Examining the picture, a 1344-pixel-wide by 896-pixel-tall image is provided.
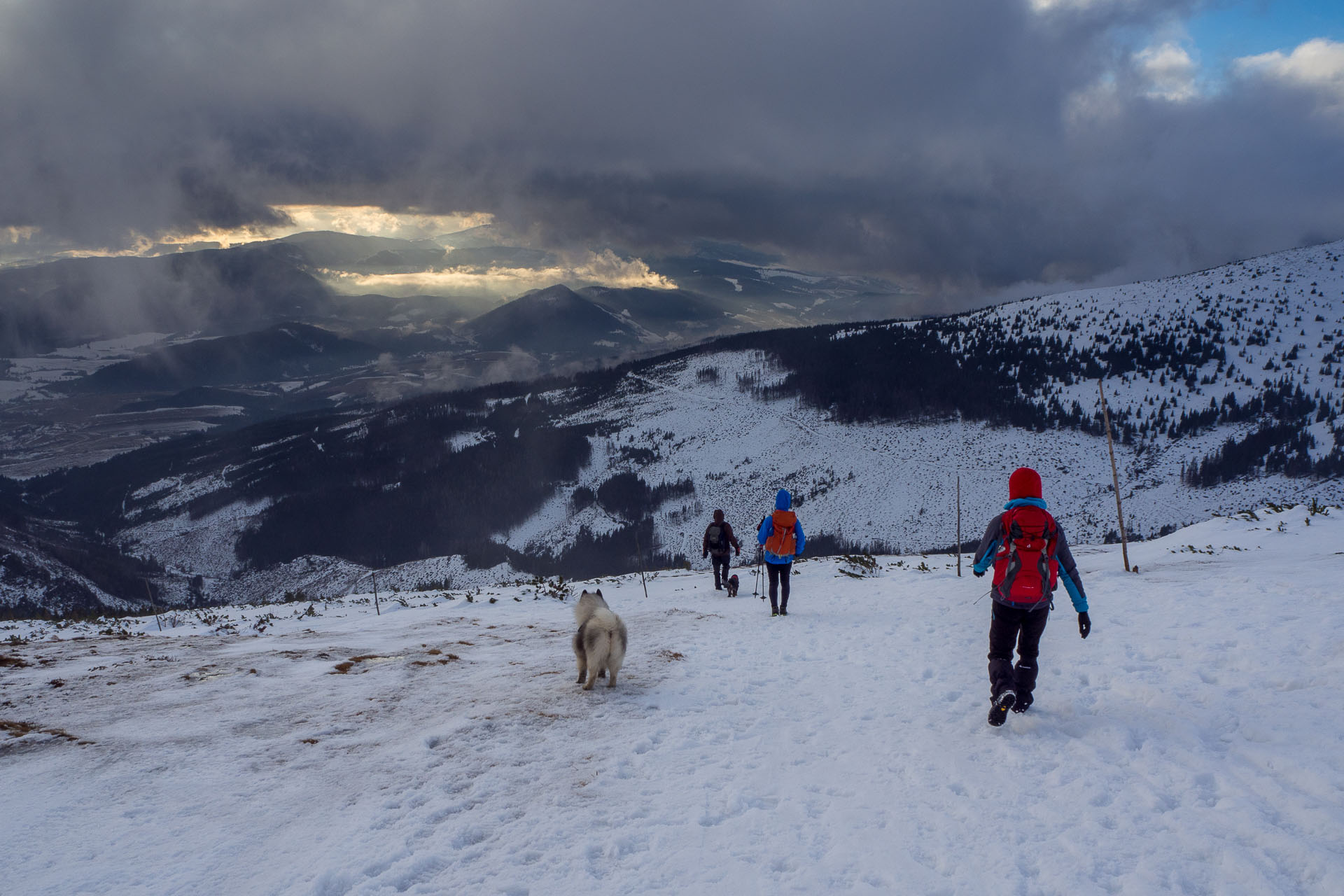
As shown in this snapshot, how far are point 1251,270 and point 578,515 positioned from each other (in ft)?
663

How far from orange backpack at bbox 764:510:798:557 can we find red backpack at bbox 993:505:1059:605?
7316 millimetres

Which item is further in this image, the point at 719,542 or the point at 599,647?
the point at 719,542

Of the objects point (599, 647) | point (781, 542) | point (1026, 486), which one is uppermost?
point (1026, 486)

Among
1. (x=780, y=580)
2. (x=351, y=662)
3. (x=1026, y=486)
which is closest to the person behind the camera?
(x=1026, y=486)

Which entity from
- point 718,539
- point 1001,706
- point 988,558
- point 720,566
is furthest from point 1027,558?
point 720,566

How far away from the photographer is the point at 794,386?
163500 millimetres

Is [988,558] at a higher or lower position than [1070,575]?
higher

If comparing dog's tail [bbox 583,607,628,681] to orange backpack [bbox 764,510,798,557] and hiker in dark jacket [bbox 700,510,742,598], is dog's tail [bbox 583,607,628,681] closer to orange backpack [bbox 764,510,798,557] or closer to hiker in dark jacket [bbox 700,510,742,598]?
orange backpack [bbox 764,510,798,557]

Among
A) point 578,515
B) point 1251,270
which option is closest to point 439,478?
point 578,515

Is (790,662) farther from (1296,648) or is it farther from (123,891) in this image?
(123,891)

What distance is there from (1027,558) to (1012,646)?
3.63 feet

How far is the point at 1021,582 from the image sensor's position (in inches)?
249

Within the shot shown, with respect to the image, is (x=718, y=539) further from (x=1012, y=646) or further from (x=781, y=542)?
(x=1012, y=646)

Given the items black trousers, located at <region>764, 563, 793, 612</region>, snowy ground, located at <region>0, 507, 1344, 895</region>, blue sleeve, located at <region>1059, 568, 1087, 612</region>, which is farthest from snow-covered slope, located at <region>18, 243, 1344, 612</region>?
blue sleeve, located at <region>1059, 568, 1087, 612</region>
